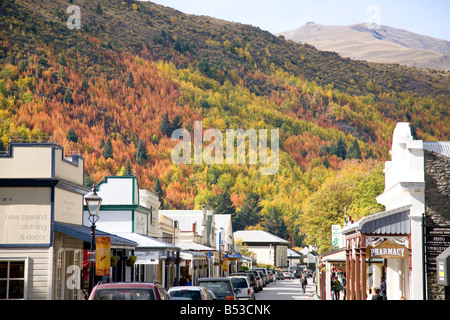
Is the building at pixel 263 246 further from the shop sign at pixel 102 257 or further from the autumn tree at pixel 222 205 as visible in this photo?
the shop sign at pixel 102 257

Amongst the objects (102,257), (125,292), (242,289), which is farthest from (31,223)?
(242,289)

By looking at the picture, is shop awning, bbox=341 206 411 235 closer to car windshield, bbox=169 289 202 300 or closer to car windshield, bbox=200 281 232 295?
car windshield, bbox=200 281 232 295

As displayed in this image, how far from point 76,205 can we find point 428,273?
511 inches

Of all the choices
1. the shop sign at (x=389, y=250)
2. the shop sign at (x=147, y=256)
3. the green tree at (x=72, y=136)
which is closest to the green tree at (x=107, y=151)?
the green tree at (x=72, y=136)

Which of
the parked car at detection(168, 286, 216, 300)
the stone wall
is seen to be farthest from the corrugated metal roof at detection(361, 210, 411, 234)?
the parked car at detection(168, 286, 216, 300)

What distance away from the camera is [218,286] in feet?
92.4

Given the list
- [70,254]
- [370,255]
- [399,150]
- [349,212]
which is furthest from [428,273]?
[349,212]

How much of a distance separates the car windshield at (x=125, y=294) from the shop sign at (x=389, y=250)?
1287 cm

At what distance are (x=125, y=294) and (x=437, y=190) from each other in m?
15.0

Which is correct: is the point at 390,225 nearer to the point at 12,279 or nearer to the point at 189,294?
the point at 189,294

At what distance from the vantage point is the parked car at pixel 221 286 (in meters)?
27.6

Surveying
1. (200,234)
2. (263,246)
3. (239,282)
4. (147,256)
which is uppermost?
(200,234)
